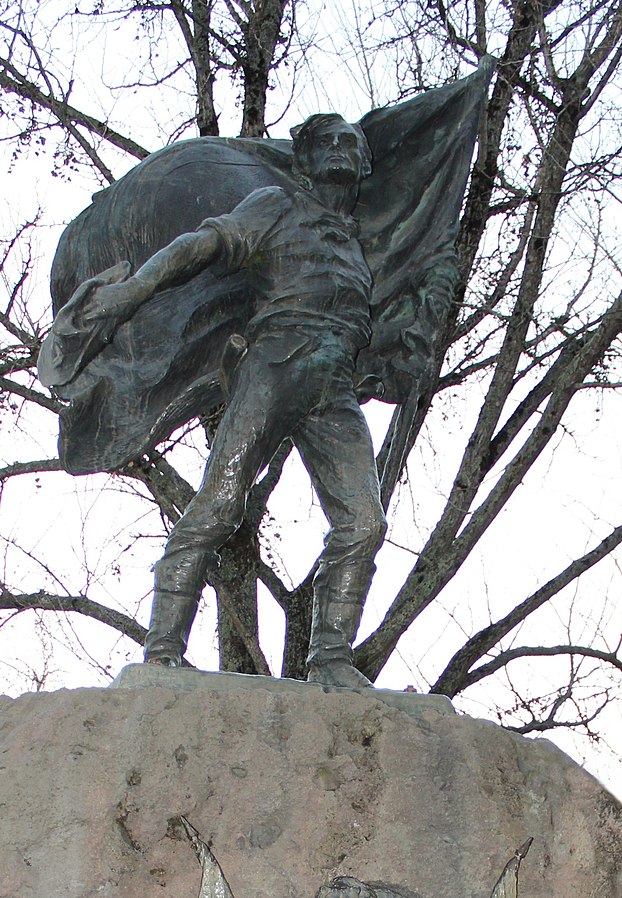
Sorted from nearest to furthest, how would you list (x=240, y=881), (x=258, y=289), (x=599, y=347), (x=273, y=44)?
(x=240, y=881), (x=258, y=289), (x=599, y=347), (x=273, y=44)

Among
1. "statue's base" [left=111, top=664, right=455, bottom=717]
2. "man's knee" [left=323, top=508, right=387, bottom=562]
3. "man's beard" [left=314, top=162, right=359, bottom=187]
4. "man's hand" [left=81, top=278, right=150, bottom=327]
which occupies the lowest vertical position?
"statue's base" [left=111, top=664, right=455, bottom=717]

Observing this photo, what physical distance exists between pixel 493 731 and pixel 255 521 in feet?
16.5

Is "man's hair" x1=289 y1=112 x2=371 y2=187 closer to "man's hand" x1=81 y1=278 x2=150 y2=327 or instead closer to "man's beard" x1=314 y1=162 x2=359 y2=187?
"man's beard" x1=314 y1=162 x2=359 y2=187

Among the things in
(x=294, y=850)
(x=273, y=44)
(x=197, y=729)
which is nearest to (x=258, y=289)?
(x=197, y=729)

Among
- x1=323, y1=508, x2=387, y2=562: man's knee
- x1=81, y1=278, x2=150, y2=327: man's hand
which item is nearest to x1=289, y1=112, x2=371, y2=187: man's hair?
x1=81, y1=278, x2=150, y2=327: man's hand

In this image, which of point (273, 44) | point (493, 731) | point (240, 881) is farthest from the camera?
point (273, 44)

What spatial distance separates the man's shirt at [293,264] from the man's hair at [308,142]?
219 millimetres

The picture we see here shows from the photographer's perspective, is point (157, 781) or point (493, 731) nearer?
point (157, 781)

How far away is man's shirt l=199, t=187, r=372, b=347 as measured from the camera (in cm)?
392

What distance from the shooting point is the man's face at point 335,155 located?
4137mm

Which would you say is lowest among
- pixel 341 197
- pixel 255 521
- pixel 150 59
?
pixel 341 197

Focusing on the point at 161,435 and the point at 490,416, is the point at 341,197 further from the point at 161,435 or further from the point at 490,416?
the point at 490,416

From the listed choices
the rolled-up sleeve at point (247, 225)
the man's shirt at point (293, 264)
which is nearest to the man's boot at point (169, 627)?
the man's shirt at point (293, 264)

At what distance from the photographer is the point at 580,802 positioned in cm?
328
